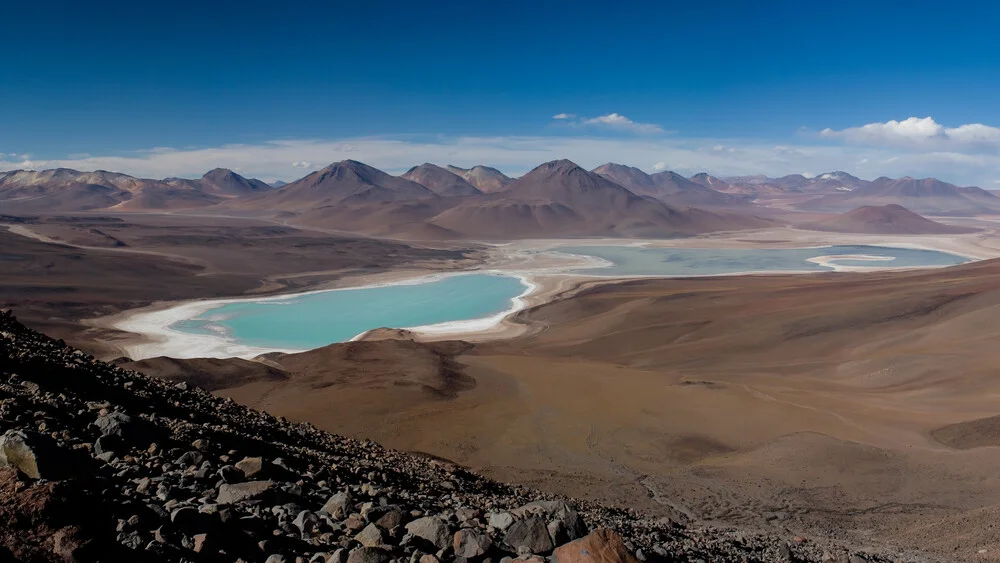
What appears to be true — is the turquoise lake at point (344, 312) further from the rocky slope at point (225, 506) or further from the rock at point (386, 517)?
the rock at point (386, 517)

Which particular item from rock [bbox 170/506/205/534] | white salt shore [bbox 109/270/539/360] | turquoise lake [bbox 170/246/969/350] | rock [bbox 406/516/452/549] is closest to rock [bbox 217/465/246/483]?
rock [bbox 170/506/205/534]

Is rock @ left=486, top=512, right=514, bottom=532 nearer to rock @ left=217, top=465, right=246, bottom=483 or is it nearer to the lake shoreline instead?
rock @ left=217, top=465, right=246, bottom=483

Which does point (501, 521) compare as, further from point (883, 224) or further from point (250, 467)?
point (883, 224)

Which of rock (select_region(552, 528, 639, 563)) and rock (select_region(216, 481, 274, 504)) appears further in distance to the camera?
rock (select_region(216, 481, 274, 504))

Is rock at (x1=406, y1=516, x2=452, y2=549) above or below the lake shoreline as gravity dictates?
above

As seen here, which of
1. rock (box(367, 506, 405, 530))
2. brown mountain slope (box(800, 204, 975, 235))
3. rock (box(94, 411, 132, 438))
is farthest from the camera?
brown mountain slope (box(800, 204, 975, 235))

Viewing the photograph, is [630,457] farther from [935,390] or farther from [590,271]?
[590,271]

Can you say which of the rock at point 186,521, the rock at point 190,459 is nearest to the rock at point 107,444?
the rock at point 190,459
